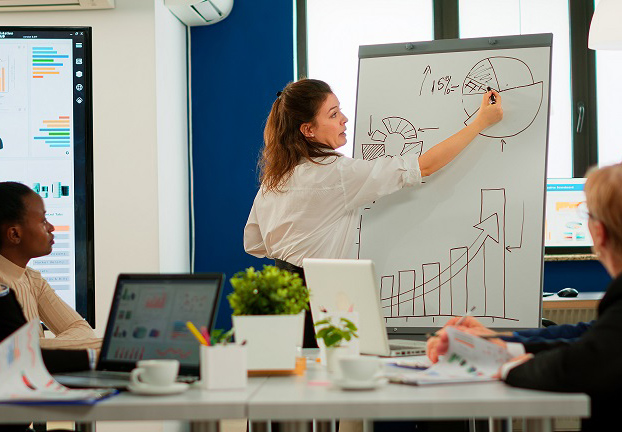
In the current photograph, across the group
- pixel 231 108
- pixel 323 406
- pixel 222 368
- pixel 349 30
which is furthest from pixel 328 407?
pixel 349 30

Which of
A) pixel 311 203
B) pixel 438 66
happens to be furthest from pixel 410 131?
pixel 311 203

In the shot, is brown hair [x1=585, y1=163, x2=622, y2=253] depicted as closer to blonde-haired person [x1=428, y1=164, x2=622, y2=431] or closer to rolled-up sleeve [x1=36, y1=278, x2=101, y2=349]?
blonde-haired person [x1=428, y1=164, x2=622, y2=431]

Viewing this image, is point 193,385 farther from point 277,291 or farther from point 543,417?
point 543,417

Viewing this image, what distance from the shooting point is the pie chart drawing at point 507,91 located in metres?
2.55

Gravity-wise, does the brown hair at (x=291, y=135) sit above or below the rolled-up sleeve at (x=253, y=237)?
above

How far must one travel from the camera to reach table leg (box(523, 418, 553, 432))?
4.58 ft

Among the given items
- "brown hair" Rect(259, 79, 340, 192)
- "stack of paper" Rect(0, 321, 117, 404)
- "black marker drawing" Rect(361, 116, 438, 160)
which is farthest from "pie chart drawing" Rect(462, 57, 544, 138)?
"stack of paper" Rect(0, 321, 117, 404)

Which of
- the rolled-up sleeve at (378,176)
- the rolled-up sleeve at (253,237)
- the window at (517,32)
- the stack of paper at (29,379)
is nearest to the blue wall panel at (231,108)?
the window at (517,32)

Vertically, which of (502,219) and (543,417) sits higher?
(502,219)

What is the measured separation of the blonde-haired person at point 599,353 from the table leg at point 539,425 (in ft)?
0.20

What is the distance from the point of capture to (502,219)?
8.34ft

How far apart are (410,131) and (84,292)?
5.22 feet

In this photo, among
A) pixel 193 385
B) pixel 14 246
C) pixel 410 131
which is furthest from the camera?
pixel 410 131

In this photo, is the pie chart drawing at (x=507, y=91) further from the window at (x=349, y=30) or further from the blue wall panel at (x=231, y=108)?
the window at (x=349, y=30)
